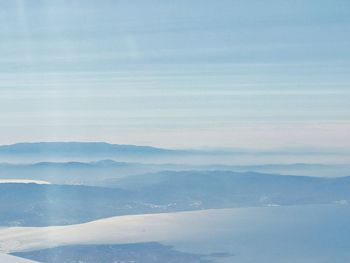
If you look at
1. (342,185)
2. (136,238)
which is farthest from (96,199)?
(342,185)

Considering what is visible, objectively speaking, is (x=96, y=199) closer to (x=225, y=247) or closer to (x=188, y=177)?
(x=188, y=177)

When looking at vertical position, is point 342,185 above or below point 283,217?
above

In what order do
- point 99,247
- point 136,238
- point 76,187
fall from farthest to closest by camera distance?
point 76,187 → point 136,238 → point 99,247

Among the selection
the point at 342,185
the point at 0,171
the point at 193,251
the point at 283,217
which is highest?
the point at 0,171

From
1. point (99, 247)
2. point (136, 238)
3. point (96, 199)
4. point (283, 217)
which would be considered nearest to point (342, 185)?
point (283, 217)

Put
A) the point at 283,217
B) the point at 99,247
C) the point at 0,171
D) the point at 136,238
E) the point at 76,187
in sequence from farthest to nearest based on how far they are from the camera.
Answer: the point at 0,171
the point at 76,187
the point at 283,217
the point at 136,238
the point at 99,247

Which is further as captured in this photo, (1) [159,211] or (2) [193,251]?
(1) [159,211]

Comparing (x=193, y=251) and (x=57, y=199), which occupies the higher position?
(x=57, y=199)

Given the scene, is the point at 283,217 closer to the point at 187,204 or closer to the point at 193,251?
the point at 187,204

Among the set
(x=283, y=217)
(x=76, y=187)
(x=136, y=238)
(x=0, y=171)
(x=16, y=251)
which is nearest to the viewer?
(x=16, y=251)
